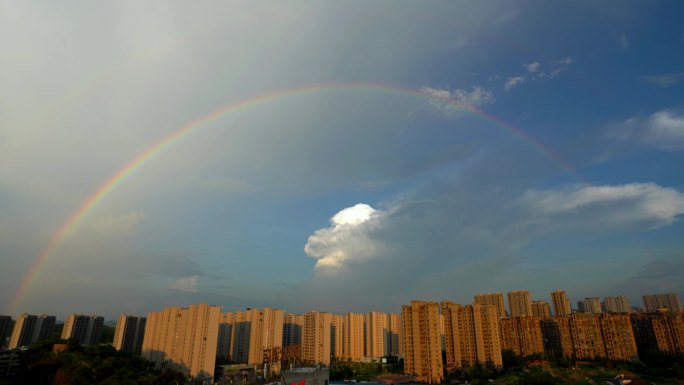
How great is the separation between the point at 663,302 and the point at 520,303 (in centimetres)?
2372

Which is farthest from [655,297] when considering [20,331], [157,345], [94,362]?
[20,331]

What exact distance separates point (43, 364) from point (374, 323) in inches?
1389

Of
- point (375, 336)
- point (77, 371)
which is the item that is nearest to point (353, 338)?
point (375, 336)

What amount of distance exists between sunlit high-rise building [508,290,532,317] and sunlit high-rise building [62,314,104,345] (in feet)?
180

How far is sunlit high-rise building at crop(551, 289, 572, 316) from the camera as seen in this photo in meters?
51.2

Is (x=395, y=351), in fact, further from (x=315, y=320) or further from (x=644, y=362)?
(x=644, y=362)

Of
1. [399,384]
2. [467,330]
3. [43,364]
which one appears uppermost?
[467,330]

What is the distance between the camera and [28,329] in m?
46.3

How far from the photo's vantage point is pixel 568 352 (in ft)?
121

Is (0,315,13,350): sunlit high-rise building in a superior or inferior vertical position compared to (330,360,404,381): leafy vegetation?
superior

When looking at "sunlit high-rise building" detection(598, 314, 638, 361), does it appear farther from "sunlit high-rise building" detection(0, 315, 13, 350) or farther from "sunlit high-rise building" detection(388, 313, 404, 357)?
"sunlit high-rise building" detection(0, 315, 13, 350)

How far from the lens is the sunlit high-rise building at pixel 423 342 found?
104 feet

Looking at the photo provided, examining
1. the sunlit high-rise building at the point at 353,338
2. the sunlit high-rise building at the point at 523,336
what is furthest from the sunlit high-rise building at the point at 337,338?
the sunlit high-rise building at the point at 523,336

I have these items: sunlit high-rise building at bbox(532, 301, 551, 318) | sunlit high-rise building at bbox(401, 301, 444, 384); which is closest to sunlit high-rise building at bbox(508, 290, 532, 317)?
sunlit high-rise building at bbox(532, 301, 551, 318)
